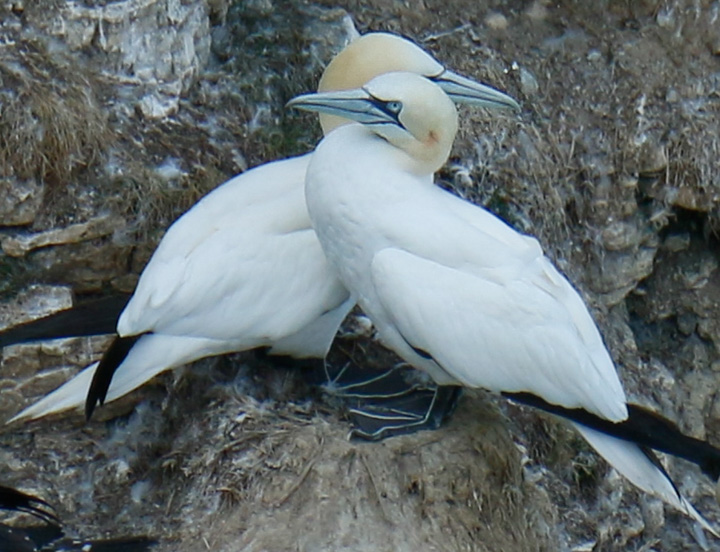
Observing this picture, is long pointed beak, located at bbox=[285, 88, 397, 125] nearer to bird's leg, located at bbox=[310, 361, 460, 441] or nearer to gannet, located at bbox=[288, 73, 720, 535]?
gannet, located at bbox=[288, 73, 720, 535]

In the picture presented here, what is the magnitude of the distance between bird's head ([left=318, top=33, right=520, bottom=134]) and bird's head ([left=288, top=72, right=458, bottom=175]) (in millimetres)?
374

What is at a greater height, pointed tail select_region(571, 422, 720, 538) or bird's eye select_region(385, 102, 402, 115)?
bird's eye select_region(385, 102, 402, 115)

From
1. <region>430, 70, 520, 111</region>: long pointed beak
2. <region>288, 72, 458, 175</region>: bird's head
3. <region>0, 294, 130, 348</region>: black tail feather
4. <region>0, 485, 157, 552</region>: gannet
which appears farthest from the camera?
<region>430, 70, 520, 111</region>: long pointed beak

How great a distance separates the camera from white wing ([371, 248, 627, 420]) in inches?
148

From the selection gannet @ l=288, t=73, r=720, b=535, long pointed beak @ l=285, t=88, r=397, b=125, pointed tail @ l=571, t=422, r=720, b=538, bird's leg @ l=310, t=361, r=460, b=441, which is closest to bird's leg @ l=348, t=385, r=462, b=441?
bird's leg @ l=310, t=361, r=460, b=441

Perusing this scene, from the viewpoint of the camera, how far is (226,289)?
4074 millimetres

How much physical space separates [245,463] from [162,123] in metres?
1.40

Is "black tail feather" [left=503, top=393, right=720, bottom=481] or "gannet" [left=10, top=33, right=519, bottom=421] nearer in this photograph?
"black tail feather" [left=503, top=393, right=720, bottom=481]

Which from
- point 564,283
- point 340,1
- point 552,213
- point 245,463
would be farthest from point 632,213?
point 245,463

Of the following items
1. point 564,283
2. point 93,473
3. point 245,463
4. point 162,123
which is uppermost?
point 564,283

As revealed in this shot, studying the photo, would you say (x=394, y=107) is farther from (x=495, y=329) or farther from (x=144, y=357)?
(x=144, y=357)

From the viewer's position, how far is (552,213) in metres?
5.33

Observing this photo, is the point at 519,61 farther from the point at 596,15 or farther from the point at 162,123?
the point at 162,123

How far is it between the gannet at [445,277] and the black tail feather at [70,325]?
2.26ft
